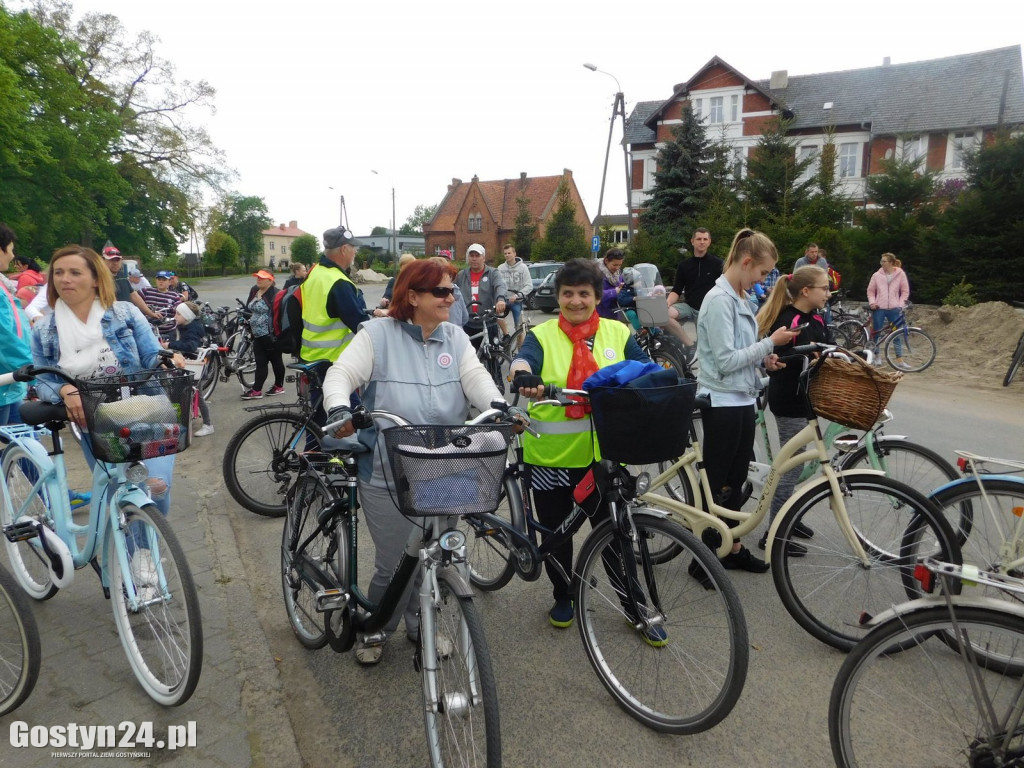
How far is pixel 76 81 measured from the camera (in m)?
31.5

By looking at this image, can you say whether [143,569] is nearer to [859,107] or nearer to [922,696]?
[922,696]

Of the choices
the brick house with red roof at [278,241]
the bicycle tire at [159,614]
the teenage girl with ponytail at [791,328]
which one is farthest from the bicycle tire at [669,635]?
the brick house with red roof at [278,241]

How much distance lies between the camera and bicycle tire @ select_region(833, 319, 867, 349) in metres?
13.0

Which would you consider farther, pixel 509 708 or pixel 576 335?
pixel 576 335

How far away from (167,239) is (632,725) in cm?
4486

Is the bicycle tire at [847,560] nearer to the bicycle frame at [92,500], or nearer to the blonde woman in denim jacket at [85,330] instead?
the bicycle frame at [92,500]

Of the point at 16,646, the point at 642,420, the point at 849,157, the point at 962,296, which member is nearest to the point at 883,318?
the point at 962,296

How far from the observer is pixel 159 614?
2.95m

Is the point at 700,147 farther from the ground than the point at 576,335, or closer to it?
farther from the ground

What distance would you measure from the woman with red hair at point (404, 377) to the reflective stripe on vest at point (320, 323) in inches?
92.3

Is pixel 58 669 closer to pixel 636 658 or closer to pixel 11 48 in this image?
pixel 636 658

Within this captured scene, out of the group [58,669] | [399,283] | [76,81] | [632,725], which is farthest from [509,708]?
[76,81]

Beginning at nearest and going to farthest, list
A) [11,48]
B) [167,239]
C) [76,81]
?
[11,48] < [76,81] < [167,239]

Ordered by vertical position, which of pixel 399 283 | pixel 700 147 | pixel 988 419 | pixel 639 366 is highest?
pixel 700 147
